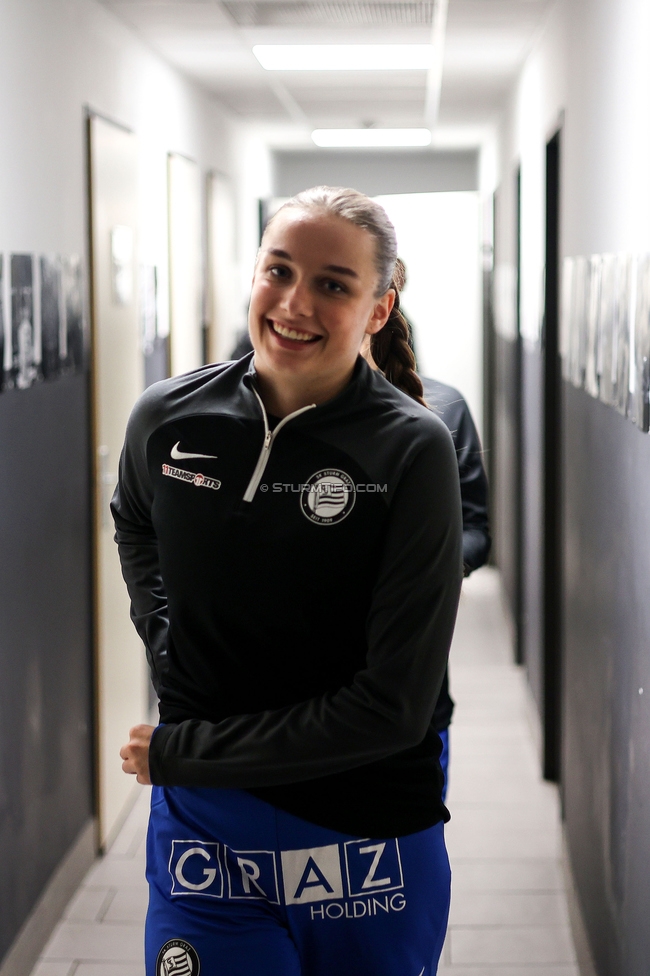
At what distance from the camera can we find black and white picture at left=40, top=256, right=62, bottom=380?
2793 mm

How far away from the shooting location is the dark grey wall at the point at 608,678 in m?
1.93

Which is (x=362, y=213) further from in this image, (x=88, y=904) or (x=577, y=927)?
(x=88, y=904)

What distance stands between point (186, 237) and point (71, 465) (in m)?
2.25

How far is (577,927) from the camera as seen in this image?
9.25 feet

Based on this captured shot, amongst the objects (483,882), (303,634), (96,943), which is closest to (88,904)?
(96,943)

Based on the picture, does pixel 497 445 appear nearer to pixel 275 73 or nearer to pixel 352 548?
pixel 275 73

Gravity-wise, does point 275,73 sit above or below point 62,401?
above

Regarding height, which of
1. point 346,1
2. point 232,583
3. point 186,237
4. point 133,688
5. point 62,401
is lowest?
point 133,688

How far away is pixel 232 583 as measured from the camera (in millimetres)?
1293

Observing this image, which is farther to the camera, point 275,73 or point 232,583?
point 275,73

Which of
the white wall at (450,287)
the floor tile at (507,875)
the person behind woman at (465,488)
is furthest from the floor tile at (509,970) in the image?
the white wall at (450,287)


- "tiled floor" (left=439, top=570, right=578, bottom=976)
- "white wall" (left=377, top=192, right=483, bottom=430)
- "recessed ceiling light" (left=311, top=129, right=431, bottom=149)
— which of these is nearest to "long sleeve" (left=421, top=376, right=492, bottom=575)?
"tiled floor" (left=439, top=570, right=578, bottom=976)

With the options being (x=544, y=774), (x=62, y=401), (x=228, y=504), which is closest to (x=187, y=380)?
(x=228, y=504)

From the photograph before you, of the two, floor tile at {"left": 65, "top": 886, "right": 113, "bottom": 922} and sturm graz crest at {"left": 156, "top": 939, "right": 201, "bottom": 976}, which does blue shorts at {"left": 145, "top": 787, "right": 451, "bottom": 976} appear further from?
floor tile at {"left": 65, "top": 886, "right": 113, "bottom": 922}
